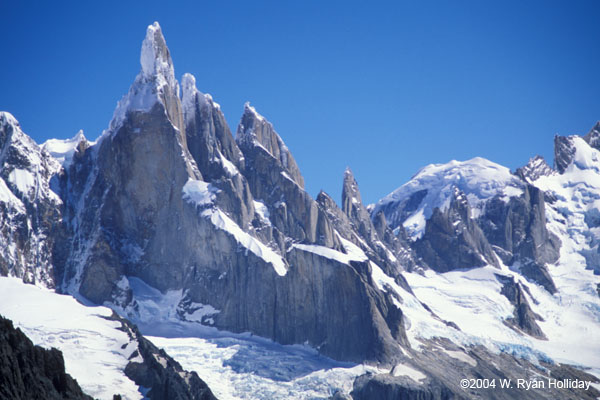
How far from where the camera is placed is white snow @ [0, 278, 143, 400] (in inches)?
5502

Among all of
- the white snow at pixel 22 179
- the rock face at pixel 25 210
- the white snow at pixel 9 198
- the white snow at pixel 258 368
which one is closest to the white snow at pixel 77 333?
the rock face at pixel 25 210

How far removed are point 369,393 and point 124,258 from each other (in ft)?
200

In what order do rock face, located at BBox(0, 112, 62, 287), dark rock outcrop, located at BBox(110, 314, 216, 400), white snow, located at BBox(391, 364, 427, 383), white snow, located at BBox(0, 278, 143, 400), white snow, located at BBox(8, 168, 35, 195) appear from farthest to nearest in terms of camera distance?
white snow, located at BBox(8, 168, 35, 195) < rock face, located at BBox(0, 112, 62, 287) < white snow, located at BBox(391, 364, 427, 383) < white snow, located at BBox(0, 278, 143, 400) < dark rock outcrop, located at BBox(110, 314, 216, 400)

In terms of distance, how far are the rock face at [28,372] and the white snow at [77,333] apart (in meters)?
39.9

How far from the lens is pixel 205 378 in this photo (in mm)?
168500

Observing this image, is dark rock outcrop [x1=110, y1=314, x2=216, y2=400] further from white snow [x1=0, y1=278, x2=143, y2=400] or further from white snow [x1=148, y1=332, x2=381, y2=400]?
white snow [x1=148, y1=332, x2=381, y2=400]

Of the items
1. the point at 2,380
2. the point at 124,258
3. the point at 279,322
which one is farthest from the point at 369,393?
the point at 2,380

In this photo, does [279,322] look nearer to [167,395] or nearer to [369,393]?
[369,393]

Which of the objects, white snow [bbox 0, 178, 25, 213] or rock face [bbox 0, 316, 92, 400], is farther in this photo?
white snow [bbox 0, 178, 25, 213]

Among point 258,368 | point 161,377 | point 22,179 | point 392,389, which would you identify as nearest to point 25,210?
point 22,179

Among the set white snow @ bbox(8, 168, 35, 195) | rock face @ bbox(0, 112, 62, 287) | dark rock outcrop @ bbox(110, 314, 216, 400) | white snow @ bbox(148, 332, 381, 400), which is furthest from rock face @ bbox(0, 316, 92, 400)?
white snow @ bbox(8, 168, 35, 195)

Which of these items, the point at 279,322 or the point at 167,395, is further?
the point at 279,322

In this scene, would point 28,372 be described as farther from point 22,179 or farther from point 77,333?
point 22,179

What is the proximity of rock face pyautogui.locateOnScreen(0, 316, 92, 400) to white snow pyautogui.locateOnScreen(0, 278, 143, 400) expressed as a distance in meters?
39.9
